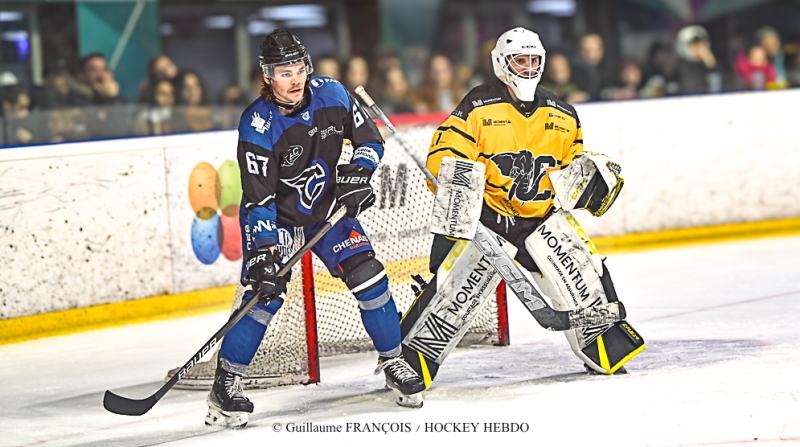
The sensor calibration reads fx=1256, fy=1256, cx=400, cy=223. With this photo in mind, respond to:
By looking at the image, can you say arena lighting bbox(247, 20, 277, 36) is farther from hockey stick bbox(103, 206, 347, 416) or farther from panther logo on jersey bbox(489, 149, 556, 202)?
hockey stick bbox(103, 206, 347, 416)

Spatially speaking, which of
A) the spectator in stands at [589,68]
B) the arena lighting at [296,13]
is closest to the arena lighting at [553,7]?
the arena lighting at [296,13]

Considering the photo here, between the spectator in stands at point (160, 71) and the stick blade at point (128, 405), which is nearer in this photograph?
the stick blade at point (128, 405)

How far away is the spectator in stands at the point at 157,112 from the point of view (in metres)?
7.16

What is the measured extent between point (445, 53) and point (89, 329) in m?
5.99

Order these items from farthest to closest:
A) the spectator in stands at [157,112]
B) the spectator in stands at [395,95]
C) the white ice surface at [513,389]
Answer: the spectator in stands at [395,95]
the spectator in stands at [157,112]
the white ice surface at [513,389]

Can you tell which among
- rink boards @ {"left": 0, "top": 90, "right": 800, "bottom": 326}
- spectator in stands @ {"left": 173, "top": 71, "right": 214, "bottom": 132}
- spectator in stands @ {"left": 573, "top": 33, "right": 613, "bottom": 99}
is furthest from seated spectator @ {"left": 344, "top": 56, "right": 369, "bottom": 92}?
rink boards @ {"left": 0, "top": 90, "right": 800, "bottom": 326}

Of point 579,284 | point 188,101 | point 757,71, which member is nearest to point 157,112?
point 188,101

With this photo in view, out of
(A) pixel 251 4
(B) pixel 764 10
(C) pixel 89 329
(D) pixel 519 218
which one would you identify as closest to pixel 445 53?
(A) pixel 251 4

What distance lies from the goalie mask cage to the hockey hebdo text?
0.54 m

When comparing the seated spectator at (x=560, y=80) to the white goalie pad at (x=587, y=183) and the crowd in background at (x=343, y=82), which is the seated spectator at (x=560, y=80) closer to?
the crowd in background at (x=343, y=82)

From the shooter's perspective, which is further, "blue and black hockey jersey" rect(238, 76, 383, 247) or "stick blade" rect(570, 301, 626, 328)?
"stick blade" rect(570, 301, 626, 328)

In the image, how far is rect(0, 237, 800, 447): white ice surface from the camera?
346 centimetres

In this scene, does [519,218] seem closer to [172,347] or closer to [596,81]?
[172,347]

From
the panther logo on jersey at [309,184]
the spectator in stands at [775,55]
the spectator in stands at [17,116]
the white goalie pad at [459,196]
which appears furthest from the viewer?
the spectator in stands at [775,55]
